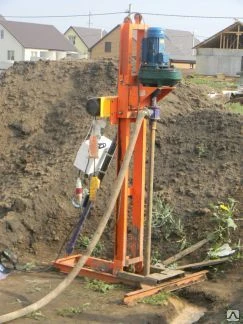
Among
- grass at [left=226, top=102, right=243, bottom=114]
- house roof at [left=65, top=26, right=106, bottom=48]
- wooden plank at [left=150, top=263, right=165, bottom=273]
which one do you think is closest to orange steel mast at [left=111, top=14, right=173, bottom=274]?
wooden plank at [left=150, top=263, right=165, bottom=273]

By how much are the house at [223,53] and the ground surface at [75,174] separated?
109 ft

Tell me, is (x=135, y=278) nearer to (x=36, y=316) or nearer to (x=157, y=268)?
(x=157, y=268)

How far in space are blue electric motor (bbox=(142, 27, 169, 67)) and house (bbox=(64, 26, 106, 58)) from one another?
63.0 meters

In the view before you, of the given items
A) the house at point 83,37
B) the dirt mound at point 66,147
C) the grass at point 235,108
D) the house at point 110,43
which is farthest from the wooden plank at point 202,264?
the house at point 83,37

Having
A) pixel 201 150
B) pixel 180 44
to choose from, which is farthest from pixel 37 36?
pixel 201 150

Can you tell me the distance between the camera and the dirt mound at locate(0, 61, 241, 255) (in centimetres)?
755

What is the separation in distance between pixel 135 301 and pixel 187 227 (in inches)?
65.8

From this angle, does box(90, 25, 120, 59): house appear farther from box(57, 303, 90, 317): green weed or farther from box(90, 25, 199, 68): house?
box(57, 303, 90, 317): green weed

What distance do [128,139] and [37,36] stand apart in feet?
172

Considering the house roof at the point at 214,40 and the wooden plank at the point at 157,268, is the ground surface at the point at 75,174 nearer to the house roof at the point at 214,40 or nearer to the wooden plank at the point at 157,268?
the wooden plank at the point at 157,268

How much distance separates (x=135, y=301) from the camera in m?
5.77

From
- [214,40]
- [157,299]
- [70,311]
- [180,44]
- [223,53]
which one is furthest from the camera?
[180,44]

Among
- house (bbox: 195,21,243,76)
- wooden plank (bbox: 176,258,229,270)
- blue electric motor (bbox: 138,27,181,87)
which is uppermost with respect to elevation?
house (bbox: 195,21,243,76)

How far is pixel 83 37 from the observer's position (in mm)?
69688
